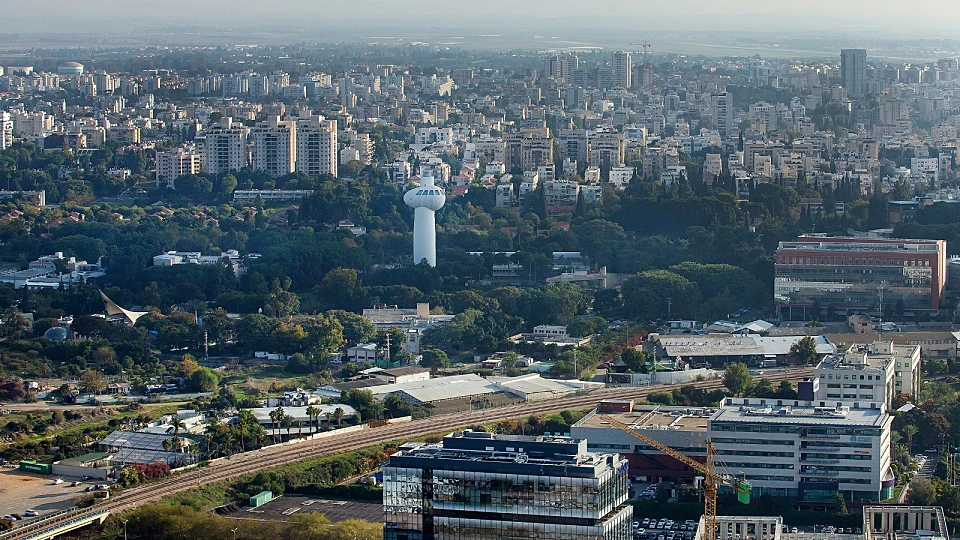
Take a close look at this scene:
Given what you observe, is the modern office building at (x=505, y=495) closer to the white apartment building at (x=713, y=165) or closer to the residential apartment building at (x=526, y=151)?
the white apartment building at (x=713, y=165)

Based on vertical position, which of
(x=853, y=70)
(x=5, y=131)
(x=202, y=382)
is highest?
(x=853, y=70)

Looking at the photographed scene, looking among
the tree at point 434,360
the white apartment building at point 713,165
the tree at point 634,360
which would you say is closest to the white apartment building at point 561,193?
the white apartment building at point 713,165

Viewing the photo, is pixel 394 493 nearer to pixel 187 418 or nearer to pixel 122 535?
pixel 122 535

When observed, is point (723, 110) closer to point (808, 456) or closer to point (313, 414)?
point (313, 414)

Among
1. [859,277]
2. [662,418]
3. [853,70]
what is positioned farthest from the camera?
[853,70]

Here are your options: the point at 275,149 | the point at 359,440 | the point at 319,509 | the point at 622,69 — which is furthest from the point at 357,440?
the point at 622,69

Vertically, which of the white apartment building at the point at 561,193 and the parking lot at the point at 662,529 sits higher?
the white apartment building at the point at 561,193
